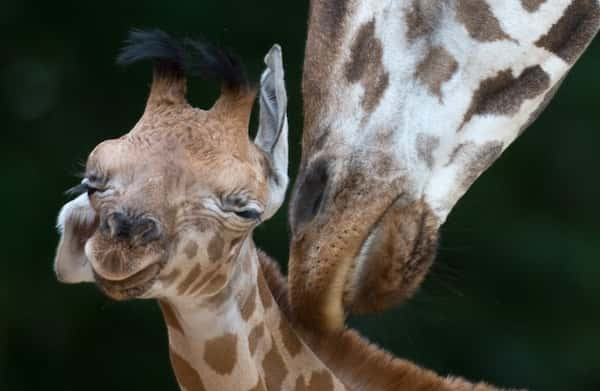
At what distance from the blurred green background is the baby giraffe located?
8.18 ft

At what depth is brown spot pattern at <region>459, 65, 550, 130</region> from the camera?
6.56ft

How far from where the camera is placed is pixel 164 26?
4484 mm

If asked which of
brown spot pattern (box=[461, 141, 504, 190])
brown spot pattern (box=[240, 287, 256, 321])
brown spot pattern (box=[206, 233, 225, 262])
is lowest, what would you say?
brown spot pattern (box=[240, 287, 256, 321])

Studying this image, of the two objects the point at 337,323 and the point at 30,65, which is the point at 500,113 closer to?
the point at 337,323

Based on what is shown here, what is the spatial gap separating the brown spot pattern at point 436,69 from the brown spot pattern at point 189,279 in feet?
1.57

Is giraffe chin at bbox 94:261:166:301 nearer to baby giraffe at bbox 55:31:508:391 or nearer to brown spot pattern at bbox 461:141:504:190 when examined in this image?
baby giraffe at bbox 55:31:508:391

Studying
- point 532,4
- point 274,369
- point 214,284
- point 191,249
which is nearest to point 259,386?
point 274,369

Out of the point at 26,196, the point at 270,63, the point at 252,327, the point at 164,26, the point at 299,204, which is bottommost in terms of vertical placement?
the point at 26,196

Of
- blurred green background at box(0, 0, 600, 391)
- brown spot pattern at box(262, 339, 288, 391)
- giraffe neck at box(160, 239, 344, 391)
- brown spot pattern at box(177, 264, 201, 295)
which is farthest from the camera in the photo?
blurred green background at box(0, 0, 600, 391)

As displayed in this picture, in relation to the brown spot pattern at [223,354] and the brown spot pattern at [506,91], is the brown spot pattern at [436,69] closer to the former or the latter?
the brown spot pattern at [506,91]

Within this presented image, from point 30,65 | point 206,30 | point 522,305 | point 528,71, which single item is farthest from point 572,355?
point 528,71

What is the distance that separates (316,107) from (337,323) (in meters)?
0.31

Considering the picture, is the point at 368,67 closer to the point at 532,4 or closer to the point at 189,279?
the point at 532,4

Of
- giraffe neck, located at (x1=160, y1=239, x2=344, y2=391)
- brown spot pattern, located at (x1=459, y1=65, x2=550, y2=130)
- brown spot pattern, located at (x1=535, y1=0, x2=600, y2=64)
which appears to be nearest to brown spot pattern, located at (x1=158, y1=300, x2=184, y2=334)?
giraffe neck, located at (x1=160, y1=239, x2=344, y2=391)
